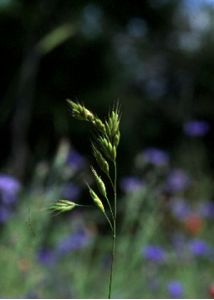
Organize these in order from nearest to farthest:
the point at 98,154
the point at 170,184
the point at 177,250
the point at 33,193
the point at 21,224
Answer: the point at 98,154
the point at 21,224
the point at 33,193
the point at 177,250
the point at 170,184

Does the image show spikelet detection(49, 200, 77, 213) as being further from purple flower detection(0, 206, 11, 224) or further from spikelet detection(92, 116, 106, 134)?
purple flower detection(0, 206, 11, 224)

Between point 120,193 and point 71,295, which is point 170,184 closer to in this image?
point 71,295

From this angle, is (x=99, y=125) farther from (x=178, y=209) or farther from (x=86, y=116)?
(x=178, y=209)

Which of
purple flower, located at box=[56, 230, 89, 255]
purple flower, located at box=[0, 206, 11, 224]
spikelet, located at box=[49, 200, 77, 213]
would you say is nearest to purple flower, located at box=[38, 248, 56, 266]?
purple flower, located at box=[56, 230, 89, 255]

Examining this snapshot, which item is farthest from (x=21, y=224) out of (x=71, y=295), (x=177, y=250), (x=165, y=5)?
(x=165, y=5)

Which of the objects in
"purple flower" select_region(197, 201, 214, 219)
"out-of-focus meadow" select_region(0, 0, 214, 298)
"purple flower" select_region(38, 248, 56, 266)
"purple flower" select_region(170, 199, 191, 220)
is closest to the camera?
"purple flower" select_region(38, 248, 56, 266)
